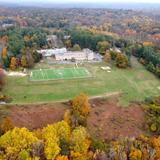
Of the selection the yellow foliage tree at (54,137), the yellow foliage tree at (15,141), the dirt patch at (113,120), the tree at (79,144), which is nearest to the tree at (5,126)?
the yellow foliage tree at (15,141)

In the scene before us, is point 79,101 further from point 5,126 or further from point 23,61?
point 23,61

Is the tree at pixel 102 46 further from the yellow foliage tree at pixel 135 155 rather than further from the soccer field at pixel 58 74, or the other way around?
the yellow foliage tree at pixel 135 155

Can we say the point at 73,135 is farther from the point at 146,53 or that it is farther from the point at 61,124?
the point at 146,53

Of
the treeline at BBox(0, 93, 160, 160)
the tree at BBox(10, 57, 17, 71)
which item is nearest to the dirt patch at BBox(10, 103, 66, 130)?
the treeline at BBox(0, 93, 160, 160)

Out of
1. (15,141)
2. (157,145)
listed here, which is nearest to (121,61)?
(157,145)

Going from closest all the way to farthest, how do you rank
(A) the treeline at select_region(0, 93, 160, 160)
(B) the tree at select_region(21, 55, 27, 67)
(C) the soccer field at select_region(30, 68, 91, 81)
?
(A) the treeline at select_region(0, 93, 160, 160) → (C) the soccer field at select_region(30, 68, 91, 81) → (B) the tree at select_region(21, 55, 27, 67)

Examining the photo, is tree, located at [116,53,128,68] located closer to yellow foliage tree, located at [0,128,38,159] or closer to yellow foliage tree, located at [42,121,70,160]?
yellow foliage tree, located at [42,121,70,160]
